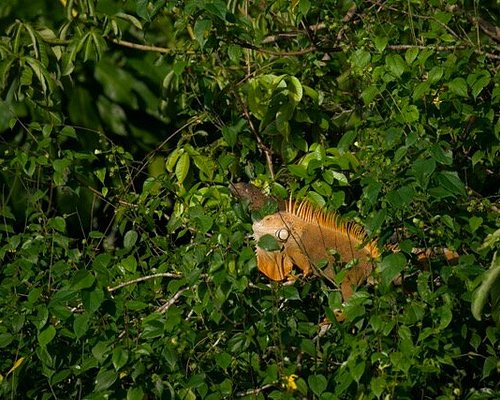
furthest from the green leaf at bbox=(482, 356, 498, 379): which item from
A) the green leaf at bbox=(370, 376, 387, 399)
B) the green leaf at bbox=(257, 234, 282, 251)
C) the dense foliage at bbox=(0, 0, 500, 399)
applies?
the green leaf at bbox=(257, 234, 282, 251)

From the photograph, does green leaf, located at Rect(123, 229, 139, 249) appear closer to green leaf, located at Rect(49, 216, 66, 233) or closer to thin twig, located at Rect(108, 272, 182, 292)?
thin twig, located at Rect(108, 272, 182, 292)

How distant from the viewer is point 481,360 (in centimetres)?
406

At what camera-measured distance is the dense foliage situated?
11.7 feet

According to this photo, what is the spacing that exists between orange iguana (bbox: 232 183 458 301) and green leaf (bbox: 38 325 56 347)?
32.1 inches

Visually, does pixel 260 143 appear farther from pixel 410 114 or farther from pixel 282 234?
pixel 410 114

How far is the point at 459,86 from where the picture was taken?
3.83 metres

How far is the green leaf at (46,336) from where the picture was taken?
3611 mm

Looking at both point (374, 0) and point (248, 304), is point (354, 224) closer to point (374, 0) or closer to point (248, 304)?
point (248, 304)

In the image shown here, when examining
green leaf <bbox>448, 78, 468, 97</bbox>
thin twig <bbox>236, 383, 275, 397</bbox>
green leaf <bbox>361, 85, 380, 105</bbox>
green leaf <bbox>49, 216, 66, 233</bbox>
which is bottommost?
thin twig <bbox>236, 383, 275, 397</bbox>

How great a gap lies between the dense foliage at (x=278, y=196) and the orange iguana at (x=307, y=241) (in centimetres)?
8

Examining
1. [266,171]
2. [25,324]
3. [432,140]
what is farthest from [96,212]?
[432,140]

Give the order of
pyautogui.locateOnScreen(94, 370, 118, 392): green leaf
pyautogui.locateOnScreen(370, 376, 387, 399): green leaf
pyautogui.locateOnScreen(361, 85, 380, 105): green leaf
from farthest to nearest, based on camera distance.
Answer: pyautogui.locateOnScreen(361, 85, 380, 105): green leaf → pyautogui.locateOnScreen(94, 370, 118, 392): green leaf → pyautogui.locateOnScreen(370, 376, 387, 399): green leaf

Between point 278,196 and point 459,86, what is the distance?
2.45 feet

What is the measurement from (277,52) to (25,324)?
169 centimetres
